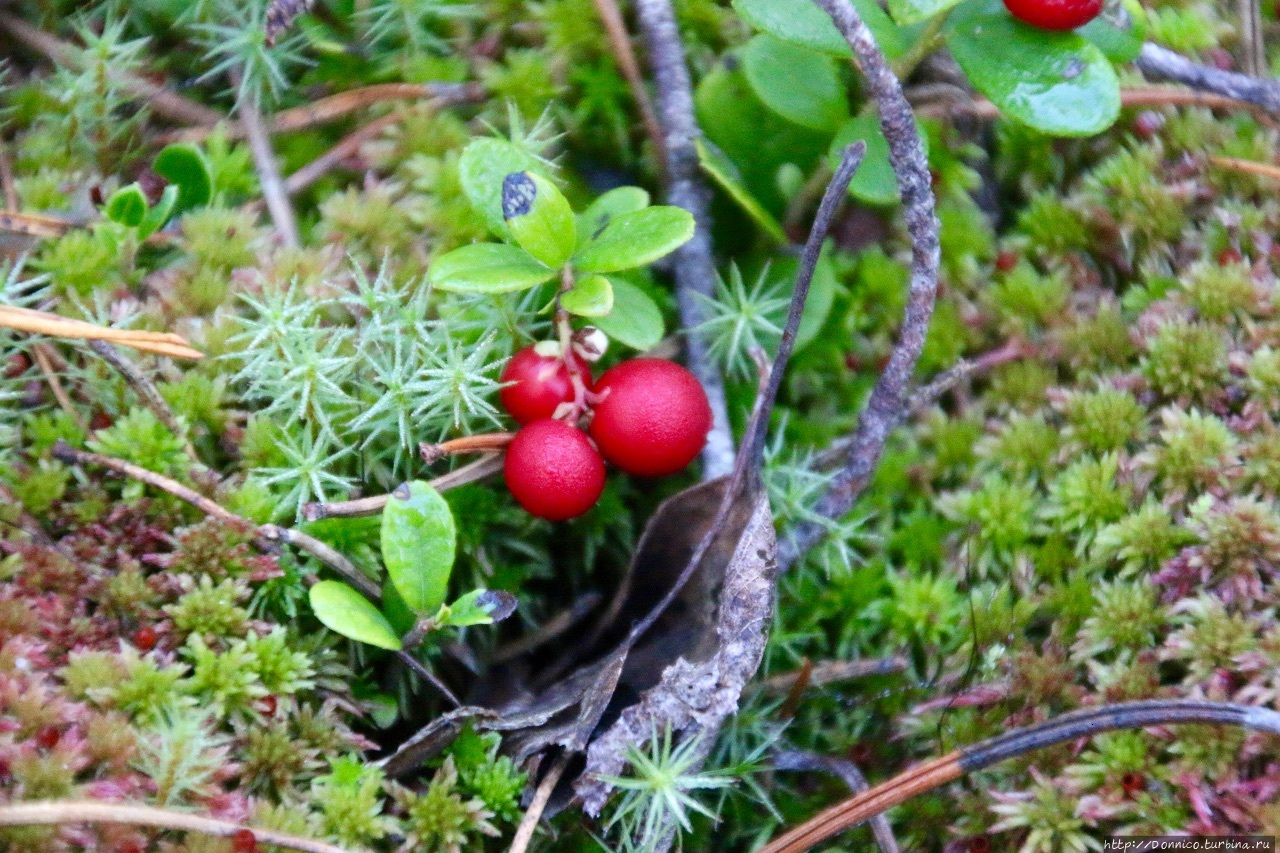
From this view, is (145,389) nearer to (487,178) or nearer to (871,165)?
(487,178)

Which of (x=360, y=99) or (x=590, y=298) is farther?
(x=360, y=99)

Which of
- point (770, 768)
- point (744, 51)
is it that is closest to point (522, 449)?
point (770, 768)

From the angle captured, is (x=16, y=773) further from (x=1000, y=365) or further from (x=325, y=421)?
(x=1000, y=365)

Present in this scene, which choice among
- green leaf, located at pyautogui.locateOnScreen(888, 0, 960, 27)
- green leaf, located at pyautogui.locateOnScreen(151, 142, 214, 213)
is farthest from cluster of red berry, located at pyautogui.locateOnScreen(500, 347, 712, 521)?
green leaf, located at pyautogui.locateOnScreen(151, 142, 214, 213)

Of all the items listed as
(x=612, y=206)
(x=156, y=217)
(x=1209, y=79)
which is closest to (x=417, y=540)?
(x=612, y=206)

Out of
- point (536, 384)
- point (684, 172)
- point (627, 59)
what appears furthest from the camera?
point (627, 59)

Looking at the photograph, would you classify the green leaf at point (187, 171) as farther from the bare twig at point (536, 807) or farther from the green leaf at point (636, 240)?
the bare twig at point (536, 807)

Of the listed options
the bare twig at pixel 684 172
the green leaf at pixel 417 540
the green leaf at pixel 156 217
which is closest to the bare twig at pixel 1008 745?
the green leaf at pixel 417 540
